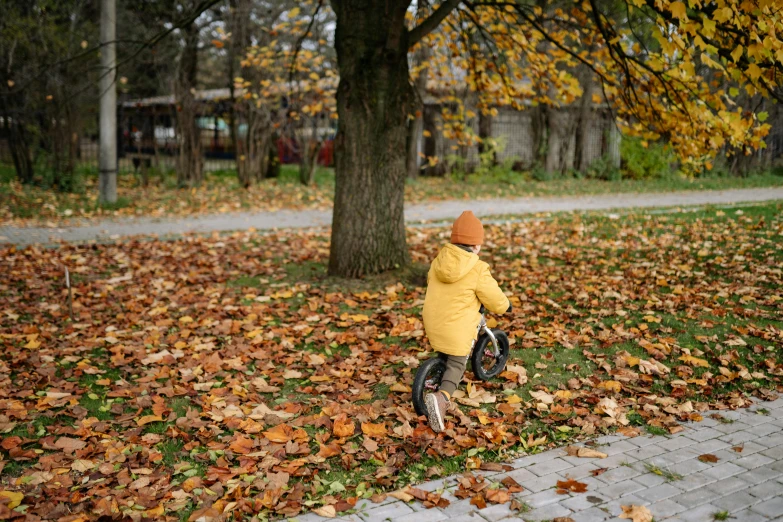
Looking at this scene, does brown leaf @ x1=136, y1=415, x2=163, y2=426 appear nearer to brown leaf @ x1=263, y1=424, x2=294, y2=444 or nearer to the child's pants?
brown leaf @ x1=263, y1=424, x2=294, y2=444

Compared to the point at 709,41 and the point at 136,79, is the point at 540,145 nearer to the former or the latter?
the point at 136,79

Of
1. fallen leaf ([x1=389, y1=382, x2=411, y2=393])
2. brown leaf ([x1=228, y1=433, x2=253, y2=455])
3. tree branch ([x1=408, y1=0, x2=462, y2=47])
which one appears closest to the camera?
brown leaf ([x1=228, y1=433, x2=253, y2=455])

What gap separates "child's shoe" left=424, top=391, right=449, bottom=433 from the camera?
4.17m

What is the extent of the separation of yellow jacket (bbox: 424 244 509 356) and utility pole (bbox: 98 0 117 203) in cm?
1118

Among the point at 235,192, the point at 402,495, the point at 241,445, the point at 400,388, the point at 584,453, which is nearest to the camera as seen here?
the point at 402,495

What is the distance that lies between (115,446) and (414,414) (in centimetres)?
193

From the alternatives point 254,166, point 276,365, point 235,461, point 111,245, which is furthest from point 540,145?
point 235,461

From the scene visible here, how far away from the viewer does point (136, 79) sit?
27.2 m

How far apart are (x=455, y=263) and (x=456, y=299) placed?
0.80ft

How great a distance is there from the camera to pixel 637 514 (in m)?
3.24

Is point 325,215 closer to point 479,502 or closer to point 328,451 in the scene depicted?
point 328,451

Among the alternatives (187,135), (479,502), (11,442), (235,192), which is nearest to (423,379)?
(479,502)

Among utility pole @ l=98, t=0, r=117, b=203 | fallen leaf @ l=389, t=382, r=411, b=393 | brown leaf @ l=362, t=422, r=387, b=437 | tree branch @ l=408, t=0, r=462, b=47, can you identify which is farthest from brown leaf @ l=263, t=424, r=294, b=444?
utility pole @ l=98, t=0, r=117, b=203

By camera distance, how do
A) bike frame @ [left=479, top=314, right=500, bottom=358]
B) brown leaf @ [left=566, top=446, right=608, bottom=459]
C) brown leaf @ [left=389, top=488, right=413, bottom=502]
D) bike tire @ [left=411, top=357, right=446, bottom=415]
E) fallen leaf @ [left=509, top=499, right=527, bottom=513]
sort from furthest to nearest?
1. bike frame @ [left=479, top=314, right=500, bottom=358]
2. bike tire @ [left=411, top=357, right=446, bottom=415]
3. brown leaf @ [left=566, top=446, right=608, bottom=459]
4. brown leaf @ [left=389, top=488, right=413, bottom=502]
5. fallen leaf @ [left=509, top=499, right=527, bottom=513]
